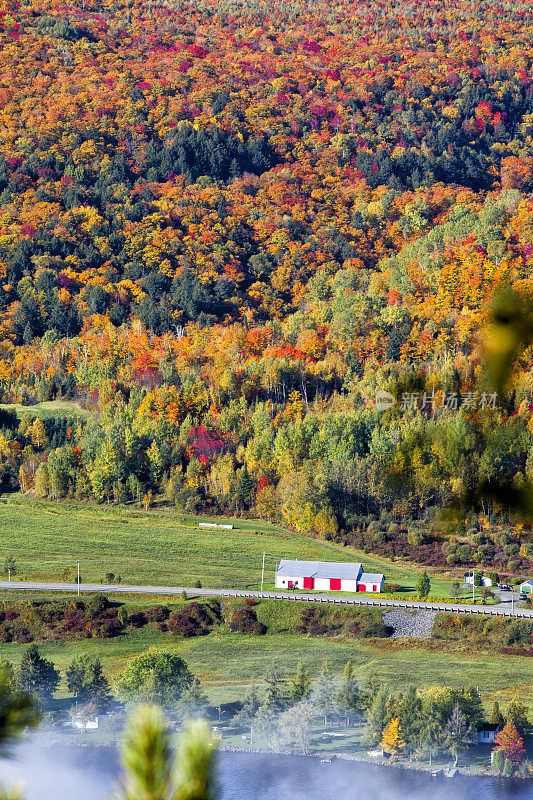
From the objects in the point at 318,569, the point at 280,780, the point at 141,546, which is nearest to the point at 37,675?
the point at 280,780

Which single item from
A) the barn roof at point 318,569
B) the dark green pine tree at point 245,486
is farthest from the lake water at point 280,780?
the dark green pine tree at point 245,486

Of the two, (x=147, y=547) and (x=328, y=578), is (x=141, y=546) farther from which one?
(x=328, y=578)

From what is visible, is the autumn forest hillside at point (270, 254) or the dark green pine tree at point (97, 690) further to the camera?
the dark green pine tree at point (97, 690)

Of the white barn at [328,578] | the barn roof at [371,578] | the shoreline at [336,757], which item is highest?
the shoreline at [336,757]

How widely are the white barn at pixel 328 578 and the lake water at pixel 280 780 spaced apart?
13740 mm

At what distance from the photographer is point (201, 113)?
408 ft

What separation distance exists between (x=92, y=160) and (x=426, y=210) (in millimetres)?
35621

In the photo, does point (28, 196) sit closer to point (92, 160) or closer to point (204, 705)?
point (92, 160)

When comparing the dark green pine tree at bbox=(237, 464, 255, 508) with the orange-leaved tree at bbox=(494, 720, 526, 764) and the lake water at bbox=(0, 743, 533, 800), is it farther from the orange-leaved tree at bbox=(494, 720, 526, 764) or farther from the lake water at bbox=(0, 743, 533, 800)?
the orange-leaved tree at bbox=(494, 720, 526, 764)

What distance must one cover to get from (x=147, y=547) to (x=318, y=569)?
972 centimetres

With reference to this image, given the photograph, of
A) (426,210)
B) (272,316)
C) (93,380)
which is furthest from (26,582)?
(426,210)

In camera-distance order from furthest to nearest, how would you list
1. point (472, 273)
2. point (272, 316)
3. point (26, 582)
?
point (272, 316)
point (26, 582)
point (472, 273)

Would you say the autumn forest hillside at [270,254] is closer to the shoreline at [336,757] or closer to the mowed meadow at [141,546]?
the mowed meadow at [141,546]

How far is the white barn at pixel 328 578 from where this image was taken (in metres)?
44.8
